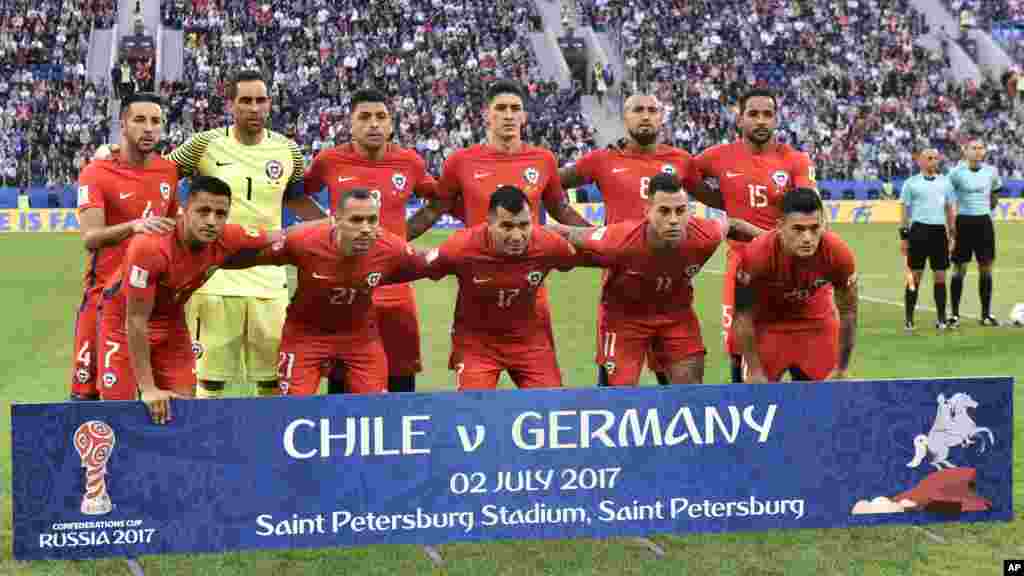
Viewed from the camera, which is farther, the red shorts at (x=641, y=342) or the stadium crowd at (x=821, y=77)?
the stadium crowd at (x=821, y=77)

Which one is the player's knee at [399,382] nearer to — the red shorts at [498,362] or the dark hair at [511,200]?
the red shorts at [498,362]

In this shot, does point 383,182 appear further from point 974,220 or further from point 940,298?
point 974,220

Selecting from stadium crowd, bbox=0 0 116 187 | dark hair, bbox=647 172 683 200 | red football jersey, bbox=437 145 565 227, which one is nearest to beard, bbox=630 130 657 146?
red football jersey, bbox=437 145 565 227

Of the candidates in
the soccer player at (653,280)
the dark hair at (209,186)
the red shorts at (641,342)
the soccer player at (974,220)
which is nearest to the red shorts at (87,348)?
the dark hair at (209,186)

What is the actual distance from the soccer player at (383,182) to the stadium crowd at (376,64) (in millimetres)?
30339

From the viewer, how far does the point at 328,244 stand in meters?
6.96

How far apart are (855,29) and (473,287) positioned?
45257 mm

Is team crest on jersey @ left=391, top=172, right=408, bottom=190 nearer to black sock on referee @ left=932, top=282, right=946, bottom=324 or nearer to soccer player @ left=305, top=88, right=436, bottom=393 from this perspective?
soccer player @ left=305, top=88, right=436, bottom=393

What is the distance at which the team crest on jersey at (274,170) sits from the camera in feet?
25.3

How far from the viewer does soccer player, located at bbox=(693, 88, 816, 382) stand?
27.5 ft

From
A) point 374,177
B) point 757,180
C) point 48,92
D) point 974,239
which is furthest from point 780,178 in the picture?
point 48,92

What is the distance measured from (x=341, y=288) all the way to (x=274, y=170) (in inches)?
44.4

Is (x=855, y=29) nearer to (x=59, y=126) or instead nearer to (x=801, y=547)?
(x=59, y=126)

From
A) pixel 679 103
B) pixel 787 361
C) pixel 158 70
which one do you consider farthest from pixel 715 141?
pixel 787 361
